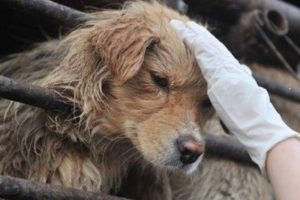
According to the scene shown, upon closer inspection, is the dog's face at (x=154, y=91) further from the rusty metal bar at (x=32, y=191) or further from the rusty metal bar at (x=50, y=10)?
the rusty metal bar at (x=32, y=191)

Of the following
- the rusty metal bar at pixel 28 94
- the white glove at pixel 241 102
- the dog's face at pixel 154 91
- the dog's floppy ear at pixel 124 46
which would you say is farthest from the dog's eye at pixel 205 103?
the rusty metal bar at pixel 28 94

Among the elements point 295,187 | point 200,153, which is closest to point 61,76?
point 200,153

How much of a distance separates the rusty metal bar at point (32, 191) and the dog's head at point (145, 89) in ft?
0.89

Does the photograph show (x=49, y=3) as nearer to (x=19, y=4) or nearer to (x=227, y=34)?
(x=19, y=4)

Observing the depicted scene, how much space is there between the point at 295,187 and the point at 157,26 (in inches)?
31.6

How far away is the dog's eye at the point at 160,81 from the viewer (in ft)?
6.68

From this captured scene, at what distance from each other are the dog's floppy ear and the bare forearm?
52 centimetres

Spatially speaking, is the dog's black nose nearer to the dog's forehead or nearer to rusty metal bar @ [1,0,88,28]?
the dog's forehead

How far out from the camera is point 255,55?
2998mm

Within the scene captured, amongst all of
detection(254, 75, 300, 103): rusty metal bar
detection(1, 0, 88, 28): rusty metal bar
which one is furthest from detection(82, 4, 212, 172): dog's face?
detection(254, 75, 300, 103): rusty metal bar

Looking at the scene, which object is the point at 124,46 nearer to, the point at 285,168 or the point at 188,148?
the point at 188,148

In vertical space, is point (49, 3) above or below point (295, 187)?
above

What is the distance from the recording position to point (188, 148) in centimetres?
190

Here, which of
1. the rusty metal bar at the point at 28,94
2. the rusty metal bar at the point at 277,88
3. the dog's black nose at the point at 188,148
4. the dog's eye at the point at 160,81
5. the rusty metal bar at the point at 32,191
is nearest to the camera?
the rusty metal bar at the point at 32,191
